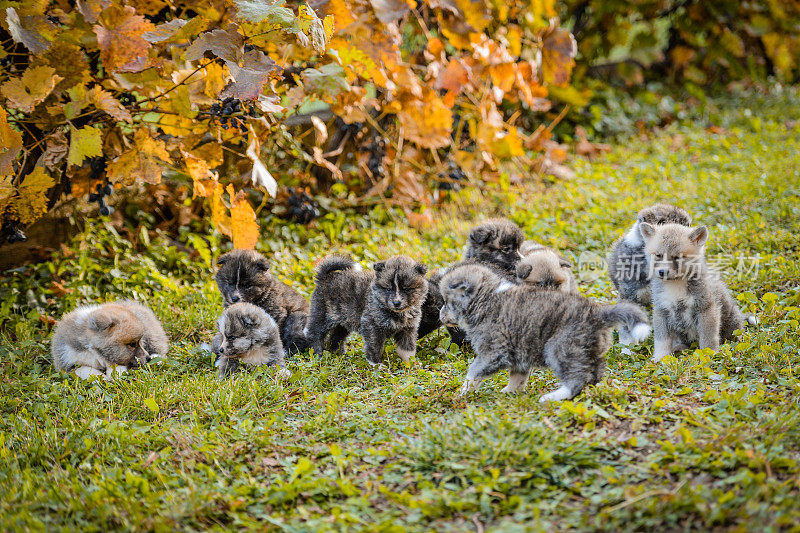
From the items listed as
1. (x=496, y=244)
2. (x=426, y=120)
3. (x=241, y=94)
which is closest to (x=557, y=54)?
(x=426, y=120)

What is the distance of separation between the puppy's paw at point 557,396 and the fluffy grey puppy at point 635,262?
1.49 m

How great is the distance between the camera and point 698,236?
5500 mm

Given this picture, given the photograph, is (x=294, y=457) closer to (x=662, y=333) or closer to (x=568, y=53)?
(x=662, y=333)

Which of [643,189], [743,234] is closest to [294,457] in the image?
[743,234]

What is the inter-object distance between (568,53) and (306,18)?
4852 mm

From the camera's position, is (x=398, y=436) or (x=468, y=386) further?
(x=468, y=386)

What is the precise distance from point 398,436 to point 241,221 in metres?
3.02

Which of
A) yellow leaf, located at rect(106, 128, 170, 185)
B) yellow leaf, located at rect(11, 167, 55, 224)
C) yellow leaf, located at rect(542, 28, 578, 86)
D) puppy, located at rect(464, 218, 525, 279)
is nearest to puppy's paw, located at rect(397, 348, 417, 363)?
puppy, located at rect(464, 218, 525, 279)

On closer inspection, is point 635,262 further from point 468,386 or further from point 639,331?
point 468,386

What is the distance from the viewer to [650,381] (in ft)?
15.9

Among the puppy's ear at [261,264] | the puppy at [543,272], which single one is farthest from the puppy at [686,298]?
the puppy's ear at [261,264]

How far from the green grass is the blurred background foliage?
1.49 meters

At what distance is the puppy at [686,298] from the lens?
5301 millimetres

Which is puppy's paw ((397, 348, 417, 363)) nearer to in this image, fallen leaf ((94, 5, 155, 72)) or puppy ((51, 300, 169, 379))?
puppy ((51, 300, 169, 379))
